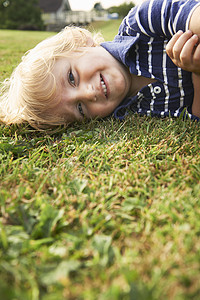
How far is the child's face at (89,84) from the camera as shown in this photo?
2.58m

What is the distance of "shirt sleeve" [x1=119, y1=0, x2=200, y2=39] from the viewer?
7.61 ft

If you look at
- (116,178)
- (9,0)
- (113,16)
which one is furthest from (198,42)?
(113,16)

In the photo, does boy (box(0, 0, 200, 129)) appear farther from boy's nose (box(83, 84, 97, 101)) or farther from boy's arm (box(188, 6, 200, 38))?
boy's arm (box(188, 6, 200, 38))

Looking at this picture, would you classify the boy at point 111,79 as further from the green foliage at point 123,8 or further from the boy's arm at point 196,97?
the green foliage at point 123,8

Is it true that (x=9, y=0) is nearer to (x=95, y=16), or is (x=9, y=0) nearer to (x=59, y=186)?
(x=95, y=16)

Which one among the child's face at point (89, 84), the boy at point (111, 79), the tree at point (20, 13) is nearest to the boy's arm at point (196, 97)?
the boy at point (111, 79)

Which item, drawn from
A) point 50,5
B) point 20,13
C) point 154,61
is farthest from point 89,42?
point 50,5

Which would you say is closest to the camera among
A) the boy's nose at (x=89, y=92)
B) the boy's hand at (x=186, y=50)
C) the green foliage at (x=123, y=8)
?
the boy's hand at (x=186, y=50)

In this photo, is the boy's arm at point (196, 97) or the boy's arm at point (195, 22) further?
the boy's arm at point (196, 97)

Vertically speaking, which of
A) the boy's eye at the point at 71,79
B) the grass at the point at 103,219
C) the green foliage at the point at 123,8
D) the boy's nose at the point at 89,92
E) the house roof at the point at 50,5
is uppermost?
the boy's eye at the point at 71,79

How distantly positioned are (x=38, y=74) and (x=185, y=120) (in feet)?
4.42

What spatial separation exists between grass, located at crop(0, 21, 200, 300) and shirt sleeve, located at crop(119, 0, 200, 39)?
3.09ft

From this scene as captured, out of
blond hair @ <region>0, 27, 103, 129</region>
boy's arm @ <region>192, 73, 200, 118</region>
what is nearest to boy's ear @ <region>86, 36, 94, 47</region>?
blond hair @ <region>0, 27, 103, 129</region>

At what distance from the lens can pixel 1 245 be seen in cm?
123
